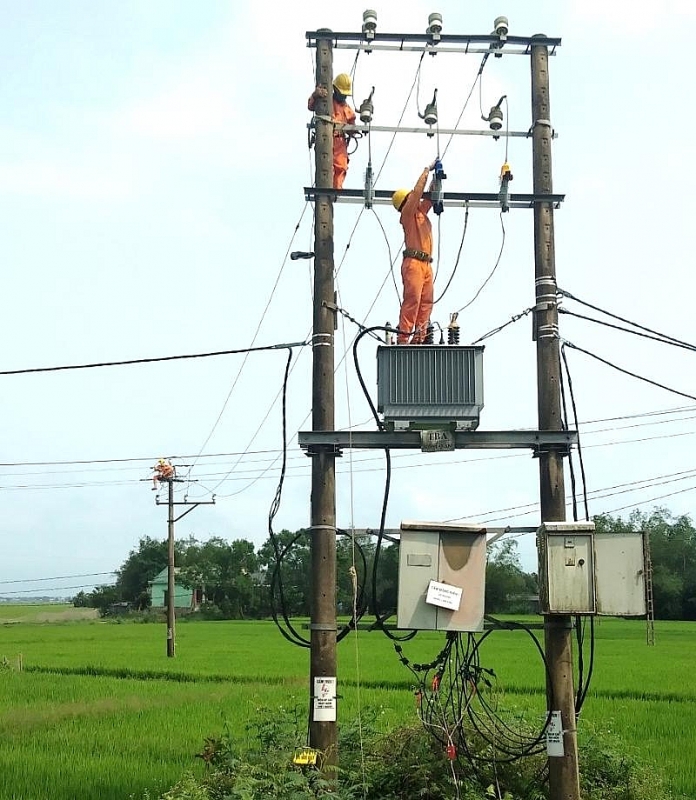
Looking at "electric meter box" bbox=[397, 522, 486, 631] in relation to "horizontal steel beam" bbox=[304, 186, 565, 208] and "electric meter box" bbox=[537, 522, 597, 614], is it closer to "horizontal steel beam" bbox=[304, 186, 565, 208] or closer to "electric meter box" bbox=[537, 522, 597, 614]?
"electric meter box" bbox=[537, 522, 597, 614]

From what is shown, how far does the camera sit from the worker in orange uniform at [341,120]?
8.29 metres

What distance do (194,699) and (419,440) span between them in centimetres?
1370

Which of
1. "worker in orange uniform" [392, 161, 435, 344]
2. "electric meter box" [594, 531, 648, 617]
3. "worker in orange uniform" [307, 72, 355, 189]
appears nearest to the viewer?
"electric meter box" [594, 531, 648, 617]

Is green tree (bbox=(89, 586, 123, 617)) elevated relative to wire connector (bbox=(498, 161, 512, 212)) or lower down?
lower down

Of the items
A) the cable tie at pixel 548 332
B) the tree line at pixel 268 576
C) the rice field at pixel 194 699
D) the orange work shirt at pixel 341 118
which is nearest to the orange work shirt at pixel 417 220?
the orange work shirt at pixel 341 118

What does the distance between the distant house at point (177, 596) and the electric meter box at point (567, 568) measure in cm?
8281

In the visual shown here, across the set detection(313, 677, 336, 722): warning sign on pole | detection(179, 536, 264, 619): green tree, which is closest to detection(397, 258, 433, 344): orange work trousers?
detection(313, 677, 336, 722): warning sign on pole

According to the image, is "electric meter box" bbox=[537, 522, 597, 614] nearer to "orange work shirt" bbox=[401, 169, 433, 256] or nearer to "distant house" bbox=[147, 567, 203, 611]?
"orange work shirt" bbox=[401, 169, 433, 256]

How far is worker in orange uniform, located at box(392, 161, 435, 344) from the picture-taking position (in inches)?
308

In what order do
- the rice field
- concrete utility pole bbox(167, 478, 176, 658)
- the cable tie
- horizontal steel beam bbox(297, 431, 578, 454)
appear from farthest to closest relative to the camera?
concrete utility pole bbox(167, 478, 176, 658) → the rice field → the cable tie → horizontal steel beam bbox(297, 431, 578, 454)

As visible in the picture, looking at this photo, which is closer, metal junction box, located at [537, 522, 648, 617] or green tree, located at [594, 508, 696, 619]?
metal junction box, located at [537, 522, 648, 617]

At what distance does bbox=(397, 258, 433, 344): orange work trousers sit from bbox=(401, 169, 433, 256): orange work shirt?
0.15 metres

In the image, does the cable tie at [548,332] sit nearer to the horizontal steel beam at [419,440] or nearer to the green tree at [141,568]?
the horizontal steel beam at [419,440]

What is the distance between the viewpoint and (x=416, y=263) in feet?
25.8
